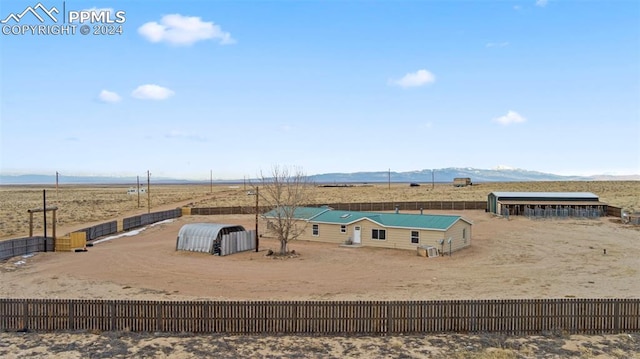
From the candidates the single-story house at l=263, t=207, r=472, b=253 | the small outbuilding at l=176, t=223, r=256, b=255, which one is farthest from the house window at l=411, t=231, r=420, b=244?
the small outbuilding at l=176, t=223, r=256, b=255

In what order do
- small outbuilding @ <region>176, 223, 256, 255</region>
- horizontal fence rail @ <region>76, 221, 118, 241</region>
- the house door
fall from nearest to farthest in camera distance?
small outbuilding @ <region>176, 223, 256, 255</region> < the house door < horizontal fence rail @ <region>76, 221, 118, 241</region>

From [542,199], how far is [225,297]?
53.7m

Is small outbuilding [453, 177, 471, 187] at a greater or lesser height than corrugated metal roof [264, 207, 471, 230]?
greater

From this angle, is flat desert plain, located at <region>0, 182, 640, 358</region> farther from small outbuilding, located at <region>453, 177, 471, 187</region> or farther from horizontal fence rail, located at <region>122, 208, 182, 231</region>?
small outbuilding, located at <region>453, 177, 471, 187</region>

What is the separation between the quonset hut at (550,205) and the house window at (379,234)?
2839cm

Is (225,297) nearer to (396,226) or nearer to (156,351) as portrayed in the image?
(156,351)

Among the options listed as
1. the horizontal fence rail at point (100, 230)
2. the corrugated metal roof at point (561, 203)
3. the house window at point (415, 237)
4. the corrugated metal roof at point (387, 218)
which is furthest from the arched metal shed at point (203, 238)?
the corrugated metal roof at point (561, 203)

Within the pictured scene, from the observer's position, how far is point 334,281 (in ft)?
89.0

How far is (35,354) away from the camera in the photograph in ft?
51.8

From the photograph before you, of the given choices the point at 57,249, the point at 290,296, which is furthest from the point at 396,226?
the point at 57,249

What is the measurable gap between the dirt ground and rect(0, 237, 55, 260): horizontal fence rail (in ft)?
3.68

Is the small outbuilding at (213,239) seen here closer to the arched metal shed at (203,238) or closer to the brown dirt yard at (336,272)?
the arched metal shed at (203,238)

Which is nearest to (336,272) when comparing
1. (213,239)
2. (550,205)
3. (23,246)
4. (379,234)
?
(379,234)

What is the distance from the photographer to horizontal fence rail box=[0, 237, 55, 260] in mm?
32500
